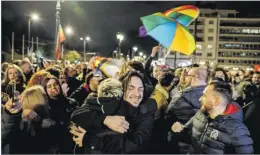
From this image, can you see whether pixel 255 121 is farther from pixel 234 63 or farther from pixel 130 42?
pixel 234 63

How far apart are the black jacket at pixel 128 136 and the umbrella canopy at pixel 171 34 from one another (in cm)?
301

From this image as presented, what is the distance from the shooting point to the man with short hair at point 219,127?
140 inches

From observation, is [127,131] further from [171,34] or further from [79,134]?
[171,34]

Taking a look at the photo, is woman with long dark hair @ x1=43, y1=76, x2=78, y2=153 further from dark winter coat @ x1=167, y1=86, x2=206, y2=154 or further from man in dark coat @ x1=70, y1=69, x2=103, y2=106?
dark winter coat @ x1=167, y1=86, x2=206, y2=154

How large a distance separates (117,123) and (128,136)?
0.21m

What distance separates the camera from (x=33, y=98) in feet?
16.0

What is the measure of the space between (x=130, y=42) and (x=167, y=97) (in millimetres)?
86966

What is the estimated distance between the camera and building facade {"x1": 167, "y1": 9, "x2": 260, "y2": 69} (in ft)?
370

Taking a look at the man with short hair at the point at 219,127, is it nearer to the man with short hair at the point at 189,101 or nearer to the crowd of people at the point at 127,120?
the crowd of people at the point at 127,120

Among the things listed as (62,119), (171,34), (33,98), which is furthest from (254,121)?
(33,98)

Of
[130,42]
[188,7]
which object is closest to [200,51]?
[130,42]

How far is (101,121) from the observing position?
11.3ft

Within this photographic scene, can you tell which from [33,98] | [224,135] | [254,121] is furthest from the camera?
[254,121]

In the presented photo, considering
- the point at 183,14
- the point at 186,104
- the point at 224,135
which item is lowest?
the point at 224,135
